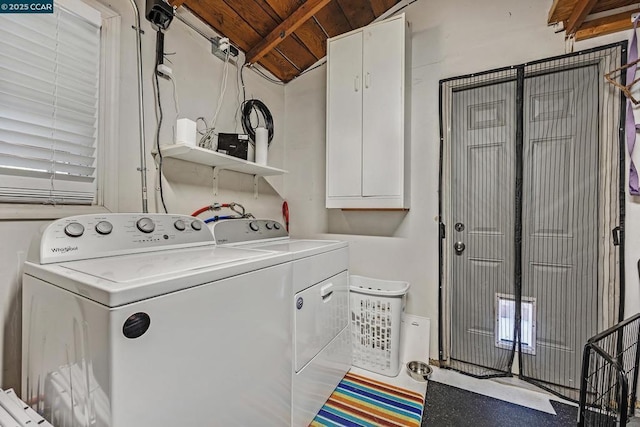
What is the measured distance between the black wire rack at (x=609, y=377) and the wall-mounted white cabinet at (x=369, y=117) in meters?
1.19

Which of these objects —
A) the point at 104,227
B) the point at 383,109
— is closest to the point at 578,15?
the point at 383,109

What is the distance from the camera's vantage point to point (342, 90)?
2.18 metres

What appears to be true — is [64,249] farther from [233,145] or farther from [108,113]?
[233,145]

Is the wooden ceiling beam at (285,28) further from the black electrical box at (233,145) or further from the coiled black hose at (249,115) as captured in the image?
the black electrical box at (233,145)

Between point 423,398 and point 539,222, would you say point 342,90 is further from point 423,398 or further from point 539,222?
point 423,398

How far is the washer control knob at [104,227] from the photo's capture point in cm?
108

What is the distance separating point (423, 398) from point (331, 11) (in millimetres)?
2793

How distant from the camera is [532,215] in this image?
180 centimetres

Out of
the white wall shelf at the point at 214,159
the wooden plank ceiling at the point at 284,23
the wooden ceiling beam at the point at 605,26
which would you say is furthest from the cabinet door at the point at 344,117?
the wooden ceiling beam at the point at 605,26

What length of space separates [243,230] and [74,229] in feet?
2.82

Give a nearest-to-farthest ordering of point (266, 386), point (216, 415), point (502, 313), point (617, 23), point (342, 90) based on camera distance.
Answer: point (216, 415) < point (266, 386) < point (617, 23) < point (502, 313) < point (342, 90)

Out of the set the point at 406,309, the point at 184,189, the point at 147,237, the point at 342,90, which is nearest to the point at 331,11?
the point at 342,90

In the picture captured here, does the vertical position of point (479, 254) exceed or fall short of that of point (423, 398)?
it exceeds it

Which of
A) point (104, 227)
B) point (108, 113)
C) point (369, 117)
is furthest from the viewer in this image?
point (369, 117)
